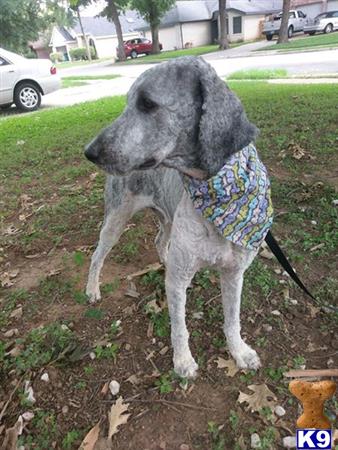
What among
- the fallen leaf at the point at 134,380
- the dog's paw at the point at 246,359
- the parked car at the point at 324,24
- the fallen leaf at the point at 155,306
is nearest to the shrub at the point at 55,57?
the parked car at the point at 324,24

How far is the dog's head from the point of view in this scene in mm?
1684

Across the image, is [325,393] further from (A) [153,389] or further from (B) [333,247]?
(B) [333,247]

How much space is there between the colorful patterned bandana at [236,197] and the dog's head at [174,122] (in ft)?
0.55

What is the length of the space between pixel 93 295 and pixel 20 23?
2121 centimetres

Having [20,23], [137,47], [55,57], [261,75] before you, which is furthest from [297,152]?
[55,57]

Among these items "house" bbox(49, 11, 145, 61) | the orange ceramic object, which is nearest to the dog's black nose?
the orange ceramic object

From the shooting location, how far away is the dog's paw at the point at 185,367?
2588mm

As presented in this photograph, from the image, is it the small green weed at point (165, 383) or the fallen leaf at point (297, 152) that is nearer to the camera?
the small green weed at point (165, 383)

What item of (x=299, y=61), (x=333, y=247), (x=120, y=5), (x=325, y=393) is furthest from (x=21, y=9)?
(x=325, y=393)

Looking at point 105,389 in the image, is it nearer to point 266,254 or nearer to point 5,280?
point 5,280

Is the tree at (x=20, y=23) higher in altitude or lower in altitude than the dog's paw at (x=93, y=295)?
higher

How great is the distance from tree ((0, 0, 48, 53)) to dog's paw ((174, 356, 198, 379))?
20.4 m

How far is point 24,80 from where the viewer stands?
36.5ft

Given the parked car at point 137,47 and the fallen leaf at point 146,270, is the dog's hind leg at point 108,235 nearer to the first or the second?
the fallen leaf at point 146,270
